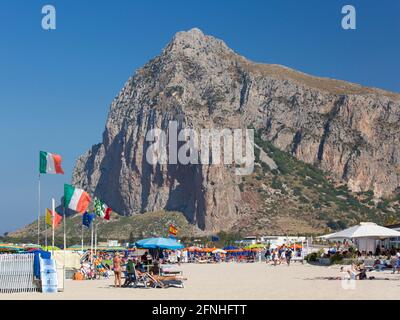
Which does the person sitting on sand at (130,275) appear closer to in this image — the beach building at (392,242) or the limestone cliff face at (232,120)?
the beach building at (392,242)

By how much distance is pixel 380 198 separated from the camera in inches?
7544

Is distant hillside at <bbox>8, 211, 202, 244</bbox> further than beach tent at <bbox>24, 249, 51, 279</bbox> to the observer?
Yes

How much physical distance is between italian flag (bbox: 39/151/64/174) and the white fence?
7478 mm

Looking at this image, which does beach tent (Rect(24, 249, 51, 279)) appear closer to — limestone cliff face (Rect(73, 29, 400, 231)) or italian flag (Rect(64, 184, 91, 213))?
italian flag (Rect(64, 184, 91, 213))

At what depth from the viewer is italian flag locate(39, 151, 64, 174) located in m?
32.6

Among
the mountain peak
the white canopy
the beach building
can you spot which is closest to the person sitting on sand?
the white canopy

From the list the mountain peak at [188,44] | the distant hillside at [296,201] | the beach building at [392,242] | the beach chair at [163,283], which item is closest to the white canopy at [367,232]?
the beach chair at [163,283]

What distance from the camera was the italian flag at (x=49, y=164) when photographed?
3259 cm

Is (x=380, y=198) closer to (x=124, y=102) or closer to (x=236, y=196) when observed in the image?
(x=236, y=196)

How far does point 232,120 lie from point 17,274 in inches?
5995

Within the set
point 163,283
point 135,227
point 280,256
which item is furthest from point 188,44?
point 163,283

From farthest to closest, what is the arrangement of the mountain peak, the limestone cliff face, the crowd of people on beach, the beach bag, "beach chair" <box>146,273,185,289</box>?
the mountain peak < the limestone cliff face < the crowd of people on beach < the beach bag < "beach chair" <box>146,273,185,289</box>

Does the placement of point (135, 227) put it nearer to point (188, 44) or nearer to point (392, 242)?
point (188, 44)
